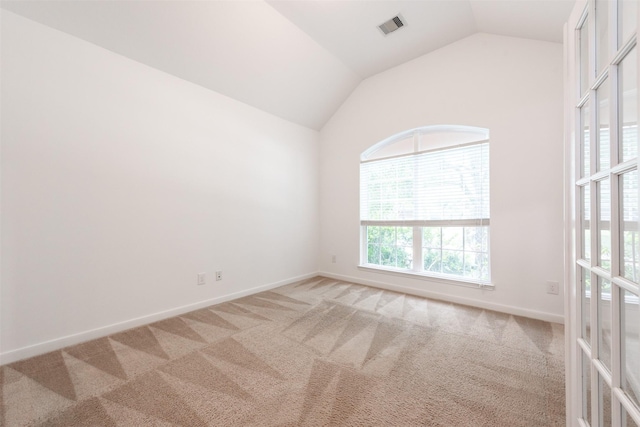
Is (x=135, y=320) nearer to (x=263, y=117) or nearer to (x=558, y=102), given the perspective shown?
(x=263, y=117)

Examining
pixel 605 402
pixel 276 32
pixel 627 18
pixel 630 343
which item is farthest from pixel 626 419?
pixel 276 32

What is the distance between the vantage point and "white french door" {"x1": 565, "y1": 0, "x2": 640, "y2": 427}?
0.72 metres

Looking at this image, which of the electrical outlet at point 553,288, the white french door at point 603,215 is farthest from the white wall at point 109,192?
the electrical outlet at point 553,288

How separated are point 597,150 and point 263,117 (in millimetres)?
3337

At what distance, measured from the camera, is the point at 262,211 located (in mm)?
3461

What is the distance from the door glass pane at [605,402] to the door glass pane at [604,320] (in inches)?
3.0

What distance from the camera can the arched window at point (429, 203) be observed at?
2.87m

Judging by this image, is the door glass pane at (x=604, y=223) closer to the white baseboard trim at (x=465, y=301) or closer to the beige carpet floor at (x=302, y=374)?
the beige carpet floor at (x=302, y=374)

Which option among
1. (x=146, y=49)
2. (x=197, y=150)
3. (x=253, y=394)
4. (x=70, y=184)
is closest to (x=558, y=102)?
(x=253, y=394)

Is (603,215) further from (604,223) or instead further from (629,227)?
(629,227)

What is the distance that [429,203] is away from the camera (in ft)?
10.5

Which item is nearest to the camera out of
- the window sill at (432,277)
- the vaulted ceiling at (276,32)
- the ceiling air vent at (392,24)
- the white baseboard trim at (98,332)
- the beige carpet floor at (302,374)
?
the beige carpet floor at (302,374)

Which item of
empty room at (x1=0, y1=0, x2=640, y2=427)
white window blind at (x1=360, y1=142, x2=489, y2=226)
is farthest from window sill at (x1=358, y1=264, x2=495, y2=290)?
white window blind at (x1=360, y1=142, x2=489, y2=226)

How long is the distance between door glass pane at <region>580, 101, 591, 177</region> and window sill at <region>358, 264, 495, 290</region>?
212 centimetres
